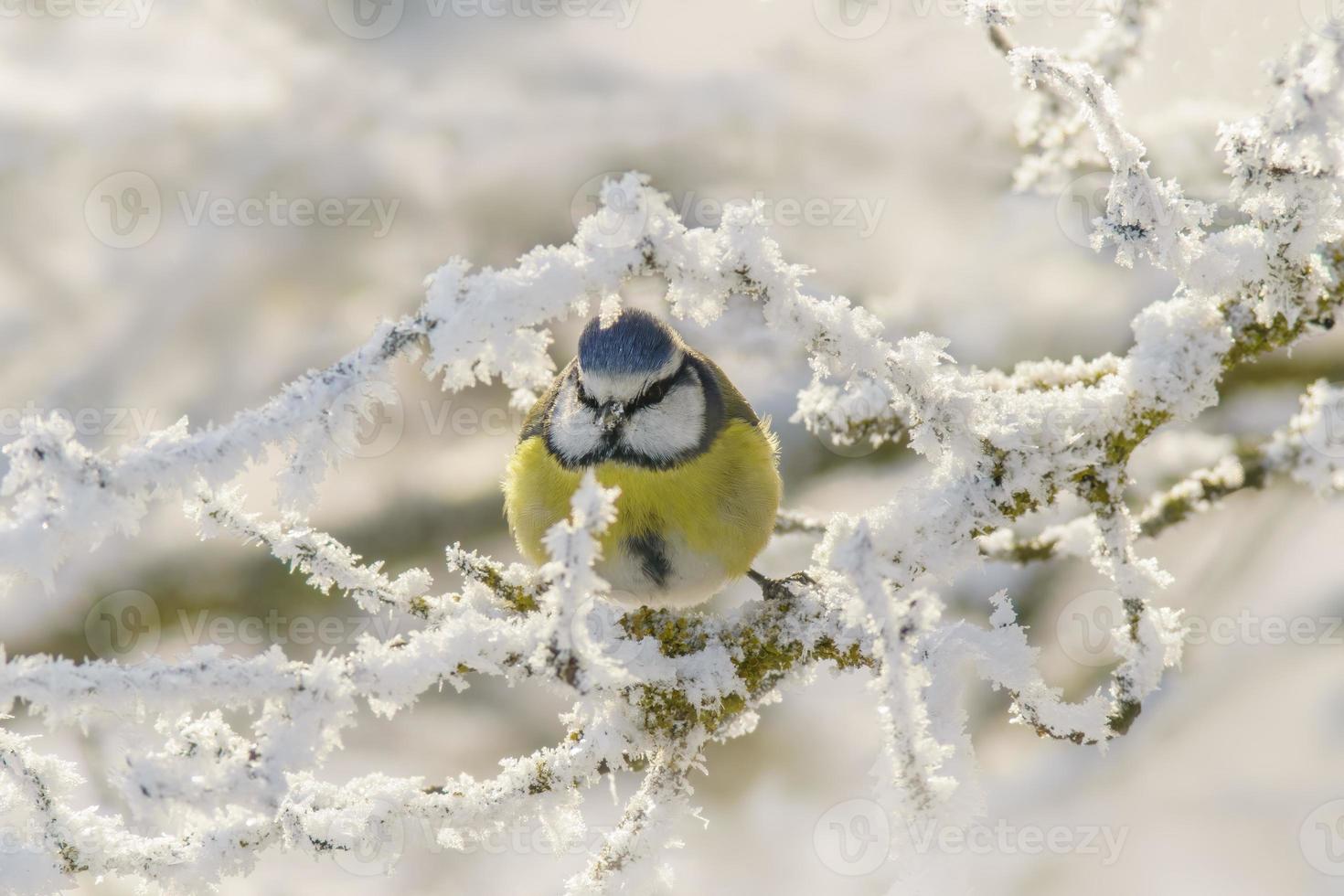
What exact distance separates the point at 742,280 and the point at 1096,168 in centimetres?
248

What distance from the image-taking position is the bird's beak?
251cm

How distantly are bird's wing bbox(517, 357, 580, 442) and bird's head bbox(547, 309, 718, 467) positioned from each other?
5cm

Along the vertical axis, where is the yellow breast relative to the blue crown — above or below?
below

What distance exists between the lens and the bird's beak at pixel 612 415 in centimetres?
251

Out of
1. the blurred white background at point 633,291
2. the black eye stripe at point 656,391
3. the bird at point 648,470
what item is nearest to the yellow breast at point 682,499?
the bird at point 648,470

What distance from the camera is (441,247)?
408cm

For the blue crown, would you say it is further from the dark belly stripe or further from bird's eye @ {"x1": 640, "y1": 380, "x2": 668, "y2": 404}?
the dark belly stripe

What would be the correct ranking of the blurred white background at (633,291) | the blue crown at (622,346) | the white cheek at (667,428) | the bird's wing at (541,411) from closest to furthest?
1. the blue crown at (622,346)
2. the white cheek at (667,428)
3. the bird's wing at (541,411)
4. the blurred white background at (633,291)

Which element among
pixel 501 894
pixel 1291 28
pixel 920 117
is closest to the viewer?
pixel 1291 28

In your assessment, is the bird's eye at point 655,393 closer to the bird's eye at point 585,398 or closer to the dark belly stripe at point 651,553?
the bird's eye at point 585,398

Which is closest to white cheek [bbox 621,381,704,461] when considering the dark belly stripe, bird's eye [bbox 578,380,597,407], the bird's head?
the bird's head

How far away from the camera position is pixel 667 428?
259 cm

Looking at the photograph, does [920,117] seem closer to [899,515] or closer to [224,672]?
[899,515]

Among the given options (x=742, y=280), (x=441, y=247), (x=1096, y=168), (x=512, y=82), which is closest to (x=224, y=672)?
(x=742, y=280)
